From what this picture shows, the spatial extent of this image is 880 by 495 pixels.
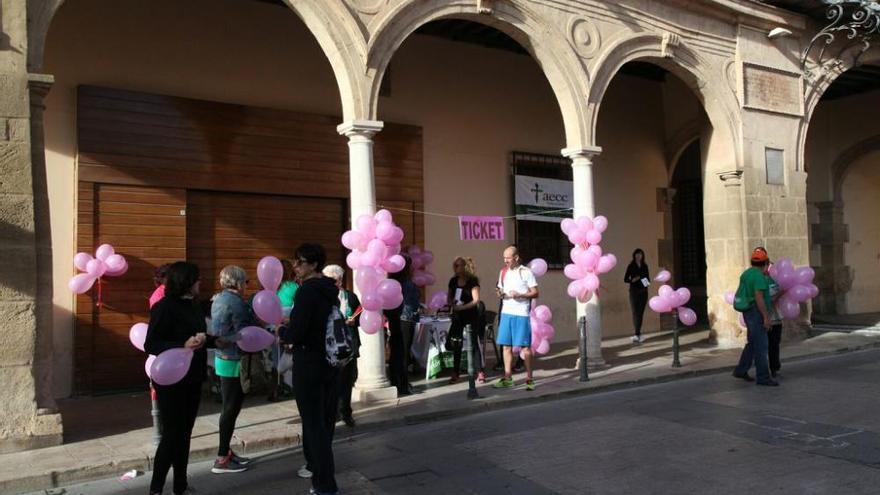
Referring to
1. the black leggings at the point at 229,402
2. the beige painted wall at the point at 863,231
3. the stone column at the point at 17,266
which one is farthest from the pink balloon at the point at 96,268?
the beige painted wall at the point at 863,231

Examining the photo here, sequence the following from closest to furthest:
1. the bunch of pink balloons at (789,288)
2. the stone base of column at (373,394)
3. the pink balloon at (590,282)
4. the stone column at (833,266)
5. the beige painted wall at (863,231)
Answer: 1. the stone base of column at (373,394)
2. the pink balloon at (590,282)
3. the bunch of pink balloons at (789,288)
4. the stone column at (833,266)
5. the beige painted wall at (863,231)

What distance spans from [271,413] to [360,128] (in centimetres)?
332

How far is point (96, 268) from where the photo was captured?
27.5 feet

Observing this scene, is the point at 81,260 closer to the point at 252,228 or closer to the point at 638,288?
the point at 252,228

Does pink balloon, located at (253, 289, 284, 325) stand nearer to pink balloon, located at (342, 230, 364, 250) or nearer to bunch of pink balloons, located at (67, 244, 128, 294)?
pink balloon, located at (342, 230, 364, 250)

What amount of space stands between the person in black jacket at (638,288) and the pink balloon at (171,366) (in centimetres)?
1003

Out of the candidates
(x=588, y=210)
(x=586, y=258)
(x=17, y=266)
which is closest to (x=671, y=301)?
(x=586, y=258)

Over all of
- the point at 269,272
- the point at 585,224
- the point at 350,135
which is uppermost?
the point at 350,135

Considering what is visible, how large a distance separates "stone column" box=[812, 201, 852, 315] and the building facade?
483cm

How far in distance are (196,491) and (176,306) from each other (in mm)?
1422

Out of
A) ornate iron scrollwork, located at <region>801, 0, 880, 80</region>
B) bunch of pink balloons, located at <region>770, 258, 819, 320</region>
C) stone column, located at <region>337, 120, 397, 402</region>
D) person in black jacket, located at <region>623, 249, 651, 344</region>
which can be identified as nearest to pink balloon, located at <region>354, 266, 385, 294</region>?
stone column, located at <region>337, 120, 397, 402</region>

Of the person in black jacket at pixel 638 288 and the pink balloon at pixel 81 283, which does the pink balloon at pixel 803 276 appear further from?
the pink balloon at pixel 81 283

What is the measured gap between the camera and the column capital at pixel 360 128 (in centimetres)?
816

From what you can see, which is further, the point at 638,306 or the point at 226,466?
the point at 638,306
